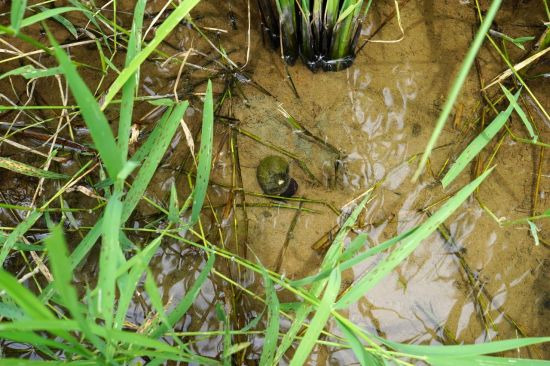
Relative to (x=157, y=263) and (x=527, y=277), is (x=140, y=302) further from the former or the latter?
(x=527, y=277)

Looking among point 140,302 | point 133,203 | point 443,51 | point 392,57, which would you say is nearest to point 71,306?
point 133,203

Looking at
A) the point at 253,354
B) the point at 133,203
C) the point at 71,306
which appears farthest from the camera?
the point at 253,354

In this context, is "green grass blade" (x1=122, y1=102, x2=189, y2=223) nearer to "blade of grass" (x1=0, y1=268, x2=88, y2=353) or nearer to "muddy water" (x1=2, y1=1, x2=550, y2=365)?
"blade of grass" (x1=0, y1=268, x2=88, y2=353)

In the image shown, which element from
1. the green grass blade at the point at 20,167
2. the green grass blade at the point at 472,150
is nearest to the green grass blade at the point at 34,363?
the green grass blade at the point at 20,167

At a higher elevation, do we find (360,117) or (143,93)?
(143,93)

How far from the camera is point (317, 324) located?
1.25 meters

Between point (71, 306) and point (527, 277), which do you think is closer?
point (71, 306)

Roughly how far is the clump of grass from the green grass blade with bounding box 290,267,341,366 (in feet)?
3.06

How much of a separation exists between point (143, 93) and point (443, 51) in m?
1.29

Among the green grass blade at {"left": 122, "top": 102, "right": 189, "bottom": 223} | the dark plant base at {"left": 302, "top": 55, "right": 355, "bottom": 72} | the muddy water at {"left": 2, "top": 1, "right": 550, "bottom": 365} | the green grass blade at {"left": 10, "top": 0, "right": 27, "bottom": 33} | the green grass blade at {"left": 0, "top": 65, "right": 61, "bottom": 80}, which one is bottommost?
the muddy water at {"left": 2, "top": 1, "right": 550, "bottom": 365}

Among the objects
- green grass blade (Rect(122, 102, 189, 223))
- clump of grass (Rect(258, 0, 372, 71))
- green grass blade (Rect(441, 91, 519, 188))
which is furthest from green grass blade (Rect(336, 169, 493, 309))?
clump of grass (Rect(258, 0, 372, 71))

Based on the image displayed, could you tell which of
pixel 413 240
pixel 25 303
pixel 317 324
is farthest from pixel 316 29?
pixel 25 303

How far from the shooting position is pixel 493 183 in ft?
6.52

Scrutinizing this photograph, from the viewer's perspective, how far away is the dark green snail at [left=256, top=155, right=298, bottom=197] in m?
1.95
